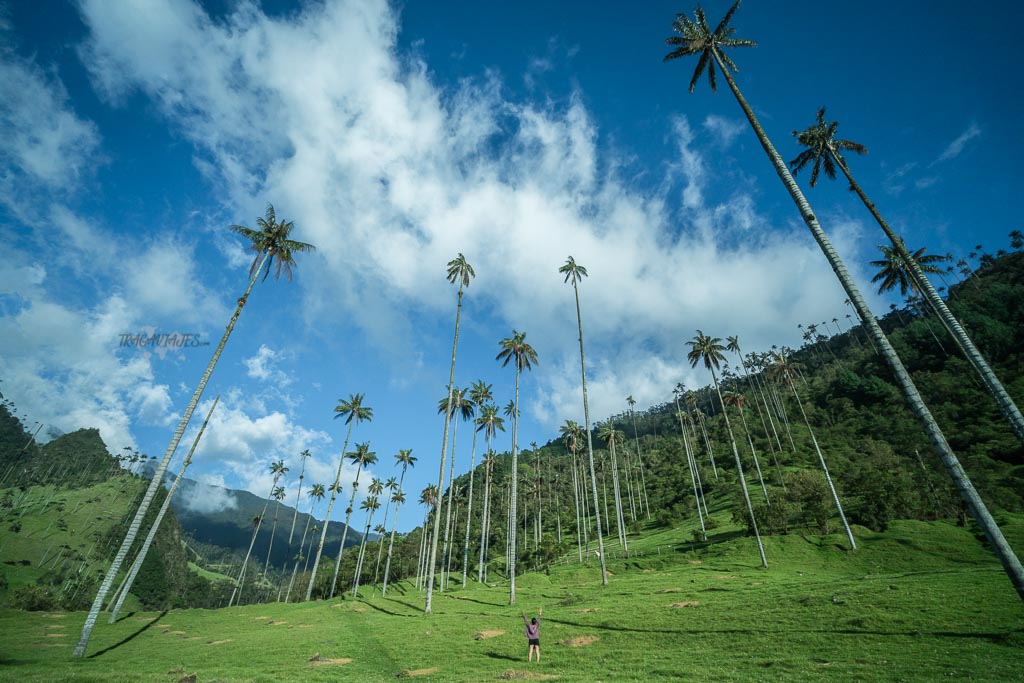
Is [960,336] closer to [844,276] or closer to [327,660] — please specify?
[844,276]

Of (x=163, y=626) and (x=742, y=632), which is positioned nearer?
(x=742, y=632)

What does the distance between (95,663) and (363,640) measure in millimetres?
13623

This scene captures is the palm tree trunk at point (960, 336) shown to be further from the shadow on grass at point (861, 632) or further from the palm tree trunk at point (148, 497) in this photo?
the palm tree trunk at point (148, 497)

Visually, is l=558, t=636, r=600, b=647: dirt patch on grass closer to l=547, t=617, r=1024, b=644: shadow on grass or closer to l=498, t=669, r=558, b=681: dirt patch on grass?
l=547, t=617, r=1024, b=644: shadow on grass

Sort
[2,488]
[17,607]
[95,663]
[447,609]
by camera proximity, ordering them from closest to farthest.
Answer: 1. [95,663]
2. [447,609]
3. [17,607]
4. [2,488]

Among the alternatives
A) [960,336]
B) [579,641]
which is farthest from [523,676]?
[960,336]

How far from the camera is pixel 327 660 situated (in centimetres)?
2172

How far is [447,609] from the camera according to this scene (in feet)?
129

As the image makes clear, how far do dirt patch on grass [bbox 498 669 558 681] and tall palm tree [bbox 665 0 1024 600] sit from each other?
14.8m

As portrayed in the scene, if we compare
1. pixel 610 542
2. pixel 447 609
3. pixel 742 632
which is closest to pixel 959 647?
pixel 742 632

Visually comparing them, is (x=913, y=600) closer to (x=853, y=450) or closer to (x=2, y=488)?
(x=853, y=450)

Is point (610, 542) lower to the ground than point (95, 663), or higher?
higher

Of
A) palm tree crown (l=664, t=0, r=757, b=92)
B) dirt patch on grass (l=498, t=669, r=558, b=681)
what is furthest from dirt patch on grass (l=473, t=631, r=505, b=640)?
palm tree crown (l=664, t=0, r=757, b=92)

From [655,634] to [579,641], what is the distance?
409 cm
